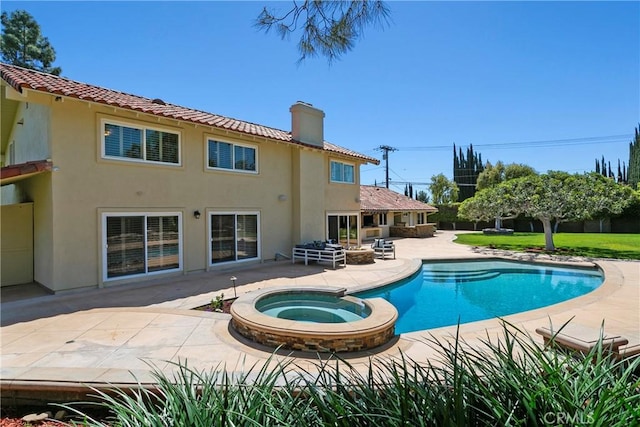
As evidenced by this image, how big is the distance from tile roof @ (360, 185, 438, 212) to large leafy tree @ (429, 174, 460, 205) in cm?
1915

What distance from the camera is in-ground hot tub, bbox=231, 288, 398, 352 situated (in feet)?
23.7

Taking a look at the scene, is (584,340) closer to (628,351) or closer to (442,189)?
(628,351)

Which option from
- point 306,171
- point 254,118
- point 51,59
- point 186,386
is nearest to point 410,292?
point 306,171

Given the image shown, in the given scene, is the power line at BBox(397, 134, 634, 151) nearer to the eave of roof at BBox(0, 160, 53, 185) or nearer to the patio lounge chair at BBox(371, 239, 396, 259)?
the patio lounge chair at BBox(371, 239, 396, 259)

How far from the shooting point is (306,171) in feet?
67.1

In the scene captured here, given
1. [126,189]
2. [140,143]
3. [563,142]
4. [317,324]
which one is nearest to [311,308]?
[317,324]

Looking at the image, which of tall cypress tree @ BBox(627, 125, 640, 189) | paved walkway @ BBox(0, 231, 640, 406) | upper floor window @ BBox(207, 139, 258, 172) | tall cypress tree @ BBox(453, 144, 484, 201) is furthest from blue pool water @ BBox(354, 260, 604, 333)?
tall cypress tree @ BBox(453, 144, 484, 201)

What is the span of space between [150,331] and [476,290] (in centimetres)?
1322

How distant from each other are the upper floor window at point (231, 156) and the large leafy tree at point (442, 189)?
5114 centimetres

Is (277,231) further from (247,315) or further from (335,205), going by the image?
(247,315)

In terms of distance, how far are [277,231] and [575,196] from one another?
21.0 metres

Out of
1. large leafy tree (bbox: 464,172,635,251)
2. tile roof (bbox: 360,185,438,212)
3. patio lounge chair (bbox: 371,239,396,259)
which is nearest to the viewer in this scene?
patio lounge chair (bbox: 371,239,396,259)

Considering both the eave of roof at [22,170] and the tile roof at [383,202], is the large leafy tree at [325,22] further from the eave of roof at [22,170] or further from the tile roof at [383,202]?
the tile roof at [383,202]

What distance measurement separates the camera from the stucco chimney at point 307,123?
2059 centimetres
